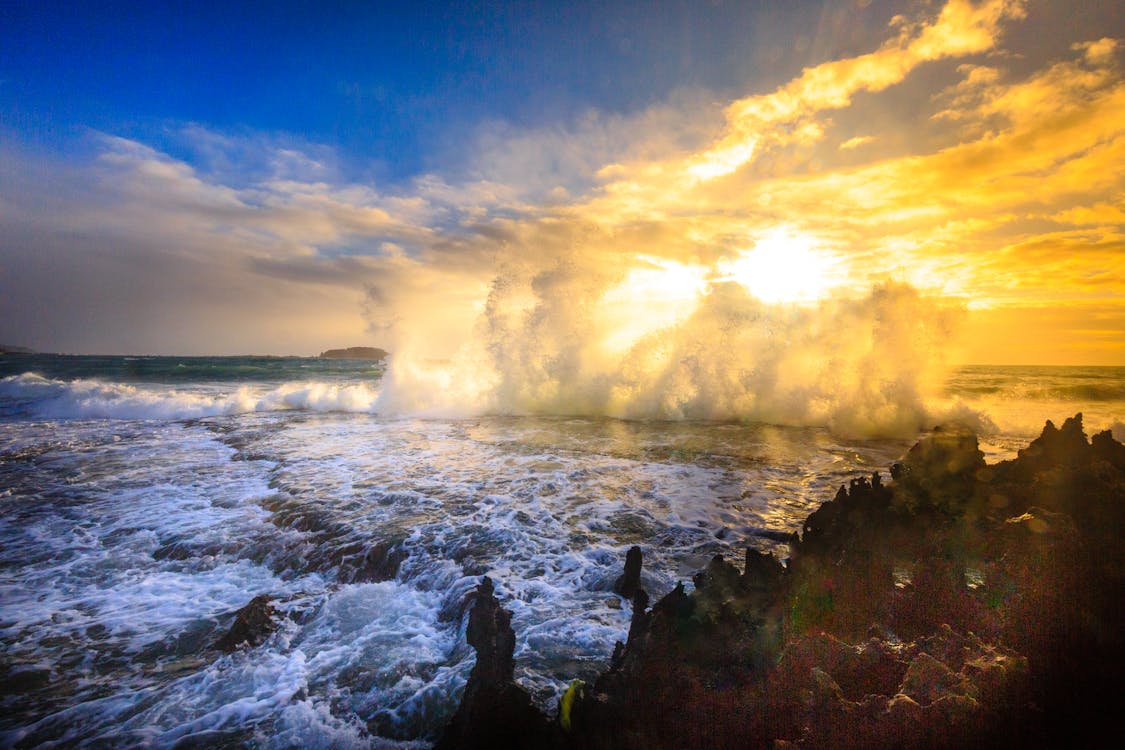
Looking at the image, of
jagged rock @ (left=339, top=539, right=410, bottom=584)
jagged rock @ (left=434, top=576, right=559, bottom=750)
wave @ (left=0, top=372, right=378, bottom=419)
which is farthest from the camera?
wave @ (left=0, top=372, right=378, bottom=419)

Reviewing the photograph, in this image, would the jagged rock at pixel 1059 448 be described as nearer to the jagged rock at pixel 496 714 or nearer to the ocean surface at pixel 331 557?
the ocean surface at pixel 331 557

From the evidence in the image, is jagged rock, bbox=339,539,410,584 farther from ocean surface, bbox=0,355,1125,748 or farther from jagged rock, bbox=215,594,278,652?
jagged rock, bbox=215,594,278,652

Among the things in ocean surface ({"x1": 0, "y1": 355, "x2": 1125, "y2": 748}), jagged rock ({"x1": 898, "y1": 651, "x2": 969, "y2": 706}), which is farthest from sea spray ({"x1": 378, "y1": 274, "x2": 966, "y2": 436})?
jagged rock ({"x1": 898, "y1": 651, "x2": 969, "y2": 706})

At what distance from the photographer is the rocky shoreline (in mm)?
2205

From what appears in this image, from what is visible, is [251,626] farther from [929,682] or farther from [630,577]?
[929,682]

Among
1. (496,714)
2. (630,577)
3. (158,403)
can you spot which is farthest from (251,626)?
(158,403)

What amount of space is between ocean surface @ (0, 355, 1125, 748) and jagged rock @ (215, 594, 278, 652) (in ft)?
0.43

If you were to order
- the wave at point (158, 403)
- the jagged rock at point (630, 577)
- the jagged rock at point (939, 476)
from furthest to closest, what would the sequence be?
1. the wave at point (158, 403)
2. the jagged rock at point (939, 476)
3. the jagged rock at point (630, 577)

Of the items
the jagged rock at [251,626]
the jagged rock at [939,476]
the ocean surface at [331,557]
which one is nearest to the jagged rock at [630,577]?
the ocean surface at [331,557]

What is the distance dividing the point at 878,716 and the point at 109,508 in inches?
453

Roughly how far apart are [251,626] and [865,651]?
5.47m

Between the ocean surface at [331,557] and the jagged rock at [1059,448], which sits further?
the jagged rock at [1059,448]

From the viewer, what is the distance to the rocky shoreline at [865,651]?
7.23 feet

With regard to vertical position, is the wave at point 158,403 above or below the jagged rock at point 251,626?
above
